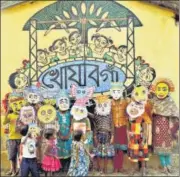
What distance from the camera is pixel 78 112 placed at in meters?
11.2

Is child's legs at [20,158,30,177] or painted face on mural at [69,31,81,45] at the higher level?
painted face on mural at [69,31,81,45]

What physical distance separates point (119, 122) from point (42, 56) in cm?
141

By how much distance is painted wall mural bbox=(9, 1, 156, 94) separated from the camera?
37.8 ft

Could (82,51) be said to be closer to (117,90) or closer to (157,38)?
(117,90)

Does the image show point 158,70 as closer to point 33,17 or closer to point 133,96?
point 133,96

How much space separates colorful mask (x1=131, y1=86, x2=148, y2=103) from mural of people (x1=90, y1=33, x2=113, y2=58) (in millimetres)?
679

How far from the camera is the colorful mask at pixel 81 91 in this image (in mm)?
11461

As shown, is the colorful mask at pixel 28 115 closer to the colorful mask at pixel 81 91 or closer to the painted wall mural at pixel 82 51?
the painted wall mural at pixel 82 51

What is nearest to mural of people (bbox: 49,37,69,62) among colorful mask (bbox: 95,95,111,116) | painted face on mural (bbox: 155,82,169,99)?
colorful mask (bbox: 95,95,111,116)

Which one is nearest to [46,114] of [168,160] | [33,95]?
[33,95]

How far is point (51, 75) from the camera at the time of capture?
11.6 meters

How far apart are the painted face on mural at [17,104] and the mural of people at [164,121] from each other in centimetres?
173

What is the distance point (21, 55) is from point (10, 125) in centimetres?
99

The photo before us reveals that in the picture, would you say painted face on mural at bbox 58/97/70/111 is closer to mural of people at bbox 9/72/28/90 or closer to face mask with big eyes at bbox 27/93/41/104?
face mask with big eyes at bbox 27/93/41/104
